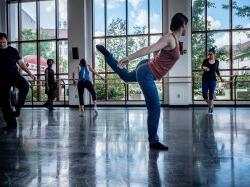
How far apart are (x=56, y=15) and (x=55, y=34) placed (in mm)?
809

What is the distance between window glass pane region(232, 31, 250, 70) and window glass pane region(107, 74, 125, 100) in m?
4.23

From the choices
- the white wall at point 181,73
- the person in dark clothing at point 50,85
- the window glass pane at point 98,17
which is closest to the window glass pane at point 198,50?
the white wall at point 181,73

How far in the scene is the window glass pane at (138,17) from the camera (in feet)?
43.1

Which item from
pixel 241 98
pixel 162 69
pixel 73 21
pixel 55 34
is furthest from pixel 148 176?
pixel 55 34

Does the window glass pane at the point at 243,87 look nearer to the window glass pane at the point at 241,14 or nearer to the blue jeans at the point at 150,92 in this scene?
the window glass pane at the point at 241,14

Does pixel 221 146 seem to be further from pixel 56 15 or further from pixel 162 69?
pixel 56 15

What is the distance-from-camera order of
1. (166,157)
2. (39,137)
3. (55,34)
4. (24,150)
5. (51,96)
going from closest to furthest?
1. (166,157)
2. (24,150)
3. (39,137)
4. (51,96)
5. (55,34)

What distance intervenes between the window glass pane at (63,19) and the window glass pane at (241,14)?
657cm

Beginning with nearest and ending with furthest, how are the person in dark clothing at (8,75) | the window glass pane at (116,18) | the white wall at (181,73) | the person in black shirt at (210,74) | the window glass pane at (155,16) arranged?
the person in dark clothing at (8,75), the person in black shirt at (210,74), the white wall at (181,73), the window glass pane at (155,16), the window glass pane at (116,18)

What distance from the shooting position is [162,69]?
3664mm

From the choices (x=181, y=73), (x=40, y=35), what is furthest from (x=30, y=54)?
(x=181, y=73)

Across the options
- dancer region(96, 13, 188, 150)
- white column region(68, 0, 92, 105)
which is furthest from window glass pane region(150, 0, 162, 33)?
dancer region(96, 13, 188, 150)

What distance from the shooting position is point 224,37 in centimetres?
1247

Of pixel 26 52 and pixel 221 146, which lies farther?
pixel 26 52
